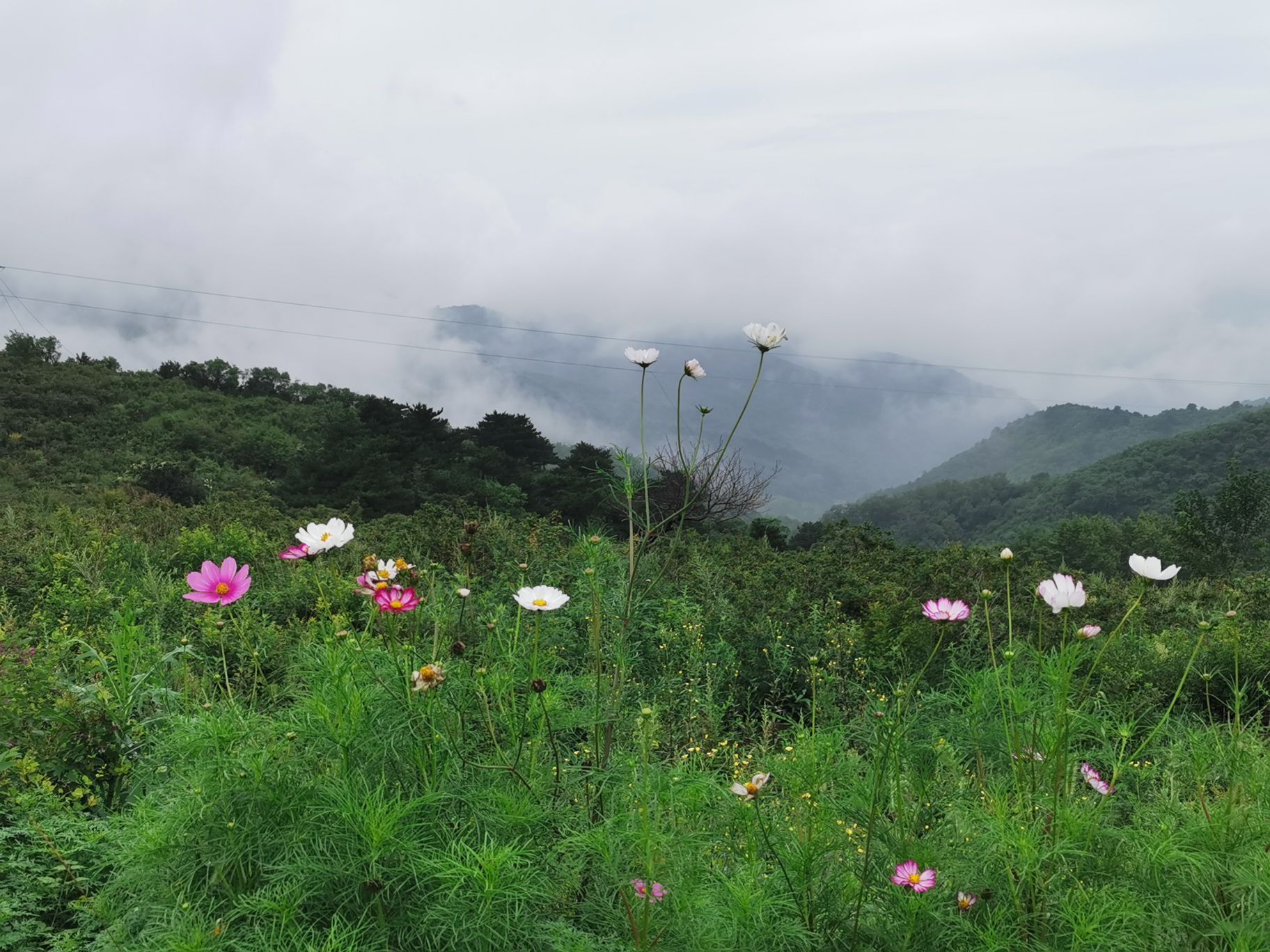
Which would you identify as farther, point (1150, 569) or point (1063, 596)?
point (1150, 569)

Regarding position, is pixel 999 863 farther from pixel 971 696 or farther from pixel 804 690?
pixel 804 690

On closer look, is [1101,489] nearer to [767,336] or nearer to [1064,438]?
[767,336]

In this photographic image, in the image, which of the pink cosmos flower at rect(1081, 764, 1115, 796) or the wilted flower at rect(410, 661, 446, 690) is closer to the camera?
the wilted flower at rect(410, 661, 446, 690)

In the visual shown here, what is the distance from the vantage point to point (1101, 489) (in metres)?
27.9

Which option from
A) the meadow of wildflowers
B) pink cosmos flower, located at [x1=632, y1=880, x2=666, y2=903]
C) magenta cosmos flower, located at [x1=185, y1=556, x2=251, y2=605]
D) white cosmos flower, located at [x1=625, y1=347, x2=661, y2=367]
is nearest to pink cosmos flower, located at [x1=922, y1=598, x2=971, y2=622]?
the meadow of wildflowers

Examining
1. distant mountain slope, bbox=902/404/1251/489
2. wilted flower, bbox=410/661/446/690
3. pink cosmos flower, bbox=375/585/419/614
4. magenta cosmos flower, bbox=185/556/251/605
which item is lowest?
distant mountain slope, bbox=902/404/1251/489

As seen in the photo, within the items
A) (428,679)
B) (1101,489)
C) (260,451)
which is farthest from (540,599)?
(1101,489)

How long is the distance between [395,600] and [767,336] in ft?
3.81

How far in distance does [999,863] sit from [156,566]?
6.09 meters

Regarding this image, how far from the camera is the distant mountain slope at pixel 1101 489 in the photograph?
27.3m

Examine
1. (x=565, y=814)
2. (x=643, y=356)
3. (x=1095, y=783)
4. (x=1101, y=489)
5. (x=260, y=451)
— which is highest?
(x=643, y=356)

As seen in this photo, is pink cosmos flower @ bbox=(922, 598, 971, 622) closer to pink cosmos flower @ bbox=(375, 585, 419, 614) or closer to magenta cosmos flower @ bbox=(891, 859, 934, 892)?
magenta cosmos flower @ bbox=(891, 859, 934, 892)

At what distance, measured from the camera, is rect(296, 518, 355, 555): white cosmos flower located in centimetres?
179

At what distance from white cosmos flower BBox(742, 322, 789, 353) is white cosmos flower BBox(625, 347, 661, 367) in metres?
0.30
